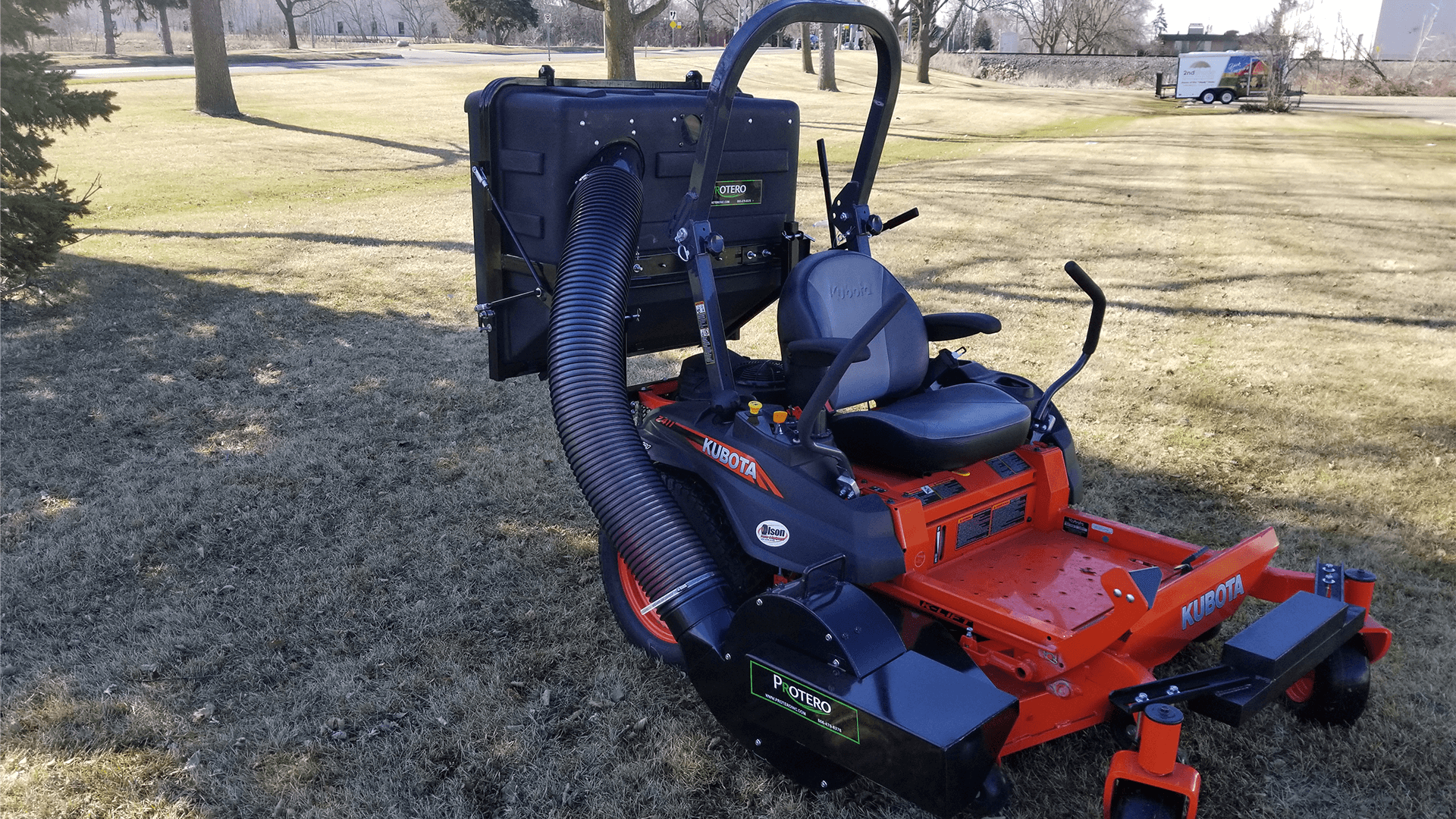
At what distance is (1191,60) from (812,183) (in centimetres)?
2526

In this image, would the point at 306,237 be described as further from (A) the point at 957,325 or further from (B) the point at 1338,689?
(B) the point at 1338,689

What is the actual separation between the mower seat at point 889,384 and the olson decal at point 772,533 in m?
0.41

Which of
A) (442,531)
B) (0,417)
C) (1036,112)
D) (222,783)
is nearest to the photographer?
(222,783)

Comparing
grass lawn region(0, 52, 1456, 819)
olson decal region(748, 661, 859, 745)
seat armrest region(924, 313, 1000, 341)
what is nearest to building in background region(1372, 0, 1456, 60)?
grass lawn region(0, 52, 1456, 819)

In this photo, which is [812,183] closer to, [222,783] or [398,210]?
[398,210]

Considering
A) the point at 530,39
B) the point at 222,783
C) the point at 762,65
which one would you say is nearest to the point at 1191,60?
the point at 762,65

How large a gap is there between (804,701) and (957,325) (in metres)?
1.91

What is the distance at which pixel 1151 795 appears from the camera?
2.43m

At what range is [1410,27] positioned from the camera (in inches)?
2346

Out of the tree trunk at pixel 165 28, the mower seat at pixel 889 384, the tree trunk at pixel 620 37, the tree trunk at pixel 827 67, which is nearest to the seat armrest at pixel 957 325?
the mower seat at pixel 889 384

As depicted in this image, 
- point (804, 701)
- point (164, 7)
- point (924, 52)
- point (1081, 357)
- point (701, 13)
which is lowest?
point (804, 701)

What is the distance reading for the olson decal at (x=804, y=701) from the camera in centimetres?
244

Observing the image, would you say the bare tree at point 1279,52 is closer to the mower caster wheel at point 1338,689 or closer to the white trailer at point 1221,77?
the white trailer at point 1221,77

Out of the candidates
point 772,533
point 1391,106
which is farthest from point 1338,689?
point 1391,106
